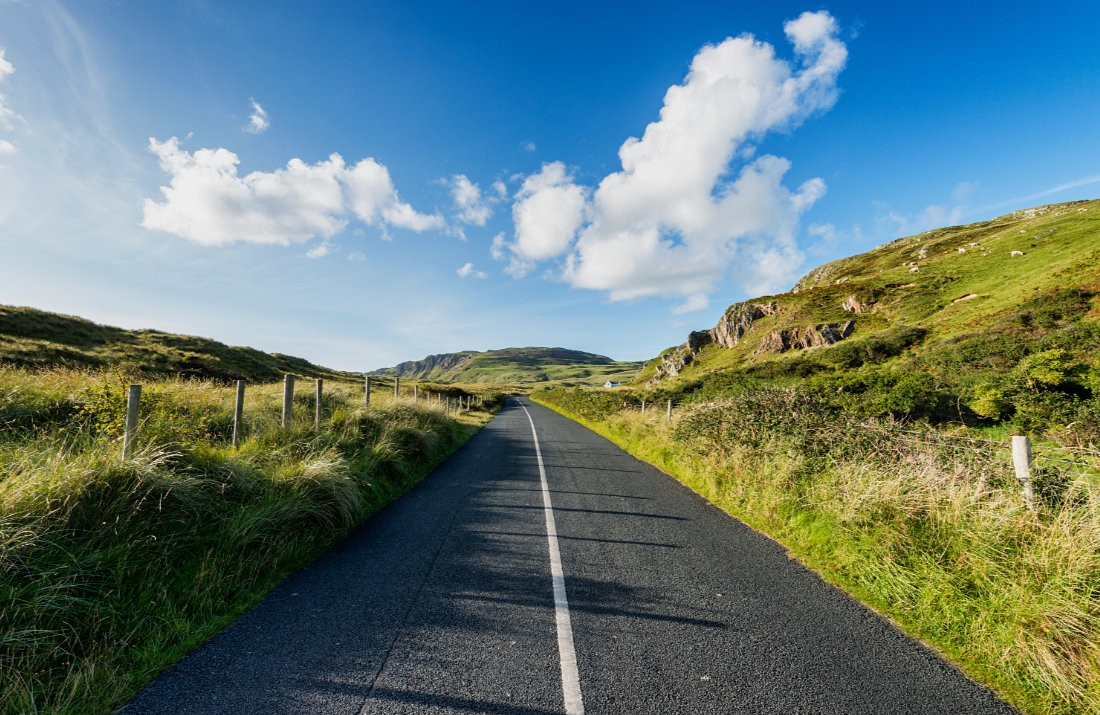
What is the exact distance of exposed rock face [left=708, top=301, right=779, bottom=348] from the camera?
7981cm

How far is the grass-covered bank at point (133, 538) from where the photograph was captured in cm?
280

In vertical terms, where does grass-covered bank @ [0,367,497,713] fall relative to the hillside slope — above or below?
below

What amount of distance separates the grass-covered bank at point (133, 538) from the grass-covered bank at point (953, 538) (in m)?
6.36

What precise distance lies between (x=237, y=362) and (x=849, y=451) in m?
46.3

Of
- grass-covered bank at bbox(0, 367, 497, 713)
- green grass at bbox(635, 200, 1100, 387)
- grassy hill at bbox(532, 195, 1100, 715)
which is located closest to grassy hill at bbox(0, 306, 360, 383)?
grass-covered bank at bbox(0, 367, 497, 713)

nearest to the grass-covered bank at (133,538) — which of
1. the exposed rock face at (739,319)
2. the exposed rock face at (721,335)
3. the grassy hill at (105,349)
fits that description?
the grassy hill at (105,349)

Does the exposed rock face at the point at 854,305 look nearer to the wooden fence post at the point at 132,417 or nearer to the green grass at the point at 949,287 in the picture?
the green grass at the point at 949,287

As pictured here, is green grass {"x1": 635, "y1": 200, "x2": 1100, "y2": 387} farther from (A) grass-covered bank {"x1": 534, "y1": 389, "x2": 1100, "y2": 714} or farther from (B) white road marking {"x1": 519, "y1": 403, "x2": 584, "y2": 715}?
(B) white road marking {"x1": 519, "y1": 403, "x2": 584, "y2": 715}

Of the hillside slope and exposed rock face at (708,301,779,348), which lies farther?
exposed rock face at (708,301,779,348)

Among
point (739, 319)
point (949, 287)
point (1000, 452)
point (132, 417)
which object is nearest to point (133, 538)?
point (132, 417)

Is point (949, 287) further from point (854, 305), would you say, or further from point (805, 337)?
point (805, 337)

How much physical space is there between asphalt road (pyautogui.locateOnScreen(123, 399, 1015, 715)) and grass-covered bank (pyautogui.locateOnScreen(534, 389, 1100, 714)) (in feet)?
1.38

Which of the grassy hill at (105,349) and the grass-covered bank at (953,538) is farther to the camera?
the grassy hill at (105,349)

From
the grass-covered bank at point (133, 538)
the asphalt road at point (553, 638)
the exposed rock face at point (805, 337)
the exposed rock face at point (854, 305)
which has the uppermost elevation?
the exposed rock face at point (854, 305)
